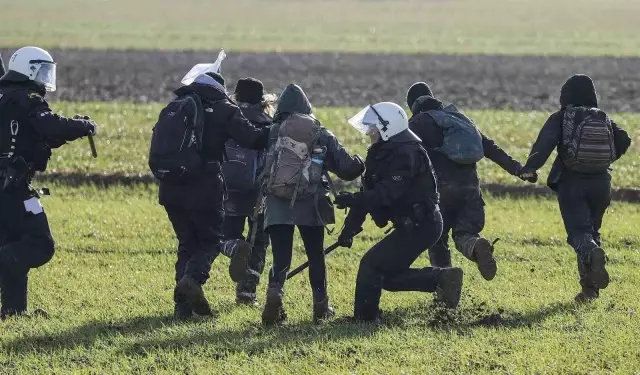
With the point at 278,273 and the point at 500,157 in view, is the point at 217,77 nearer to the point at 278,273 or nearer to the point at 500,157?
the point at 278,273

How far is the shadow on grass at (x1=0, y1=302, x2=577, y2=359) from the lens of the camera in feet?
32.0

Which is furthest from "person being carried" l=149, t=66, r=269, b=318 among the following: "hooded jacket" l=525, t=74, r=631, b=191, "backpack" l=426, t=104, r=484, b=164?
"hooded jacket" l=525, t=74, r=631, b=191

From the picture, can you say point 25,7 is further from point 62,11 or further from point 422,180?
point 422,180

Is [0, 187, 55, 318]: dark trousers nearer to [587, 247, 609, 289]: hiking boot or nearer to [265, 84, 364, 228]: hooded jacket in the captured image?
[265, 84, 364, 228]: hooded jacket

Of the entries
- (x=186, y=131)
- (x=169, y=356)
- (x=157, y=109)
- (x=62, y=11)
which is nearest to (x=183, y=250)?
(x=186, y=131)

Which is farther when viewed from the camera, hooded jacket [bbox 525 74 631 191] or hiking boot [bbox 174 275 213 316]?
hooded jacket [bbox 525 74 631 191]

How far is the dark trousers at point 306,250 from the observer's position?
10.7 meters

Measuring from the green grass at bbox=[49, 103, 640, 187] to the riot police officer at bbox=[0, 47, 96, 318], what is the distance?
9.67 metres

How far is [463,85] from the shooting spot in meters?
38.0

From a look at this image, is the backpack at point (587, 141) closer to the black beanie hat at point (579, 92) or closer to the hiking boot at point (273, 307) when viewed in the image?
the black beanie hat at point (579, 92)

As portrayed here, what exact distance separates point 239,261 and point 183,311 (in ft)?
2.21

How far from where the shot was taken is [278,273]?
1066 cm

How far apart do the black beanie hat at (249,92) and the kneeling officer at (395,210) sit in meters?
1.42

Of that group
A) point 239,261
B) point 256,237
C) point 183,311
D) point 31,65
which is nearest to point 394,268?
point 239,261
